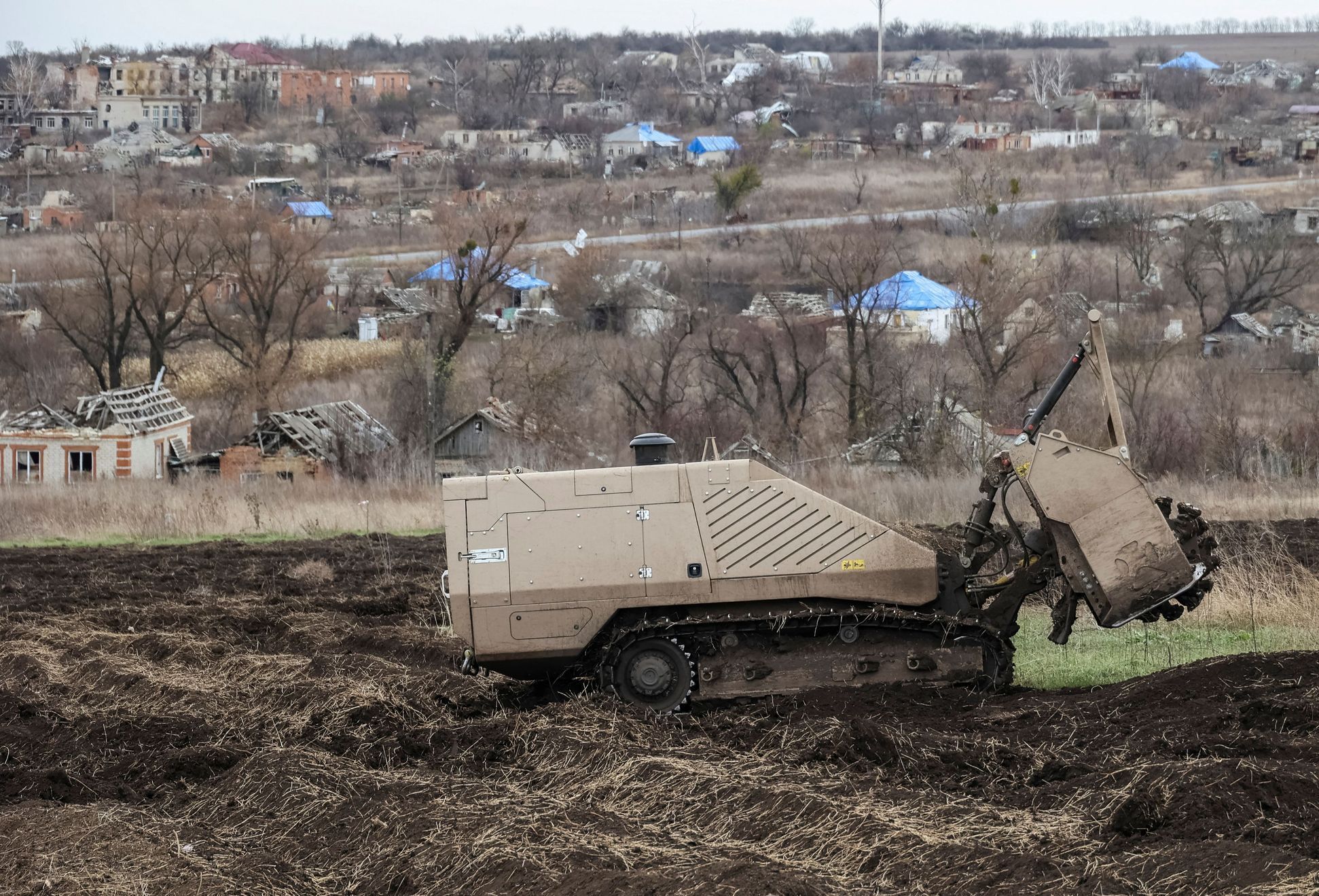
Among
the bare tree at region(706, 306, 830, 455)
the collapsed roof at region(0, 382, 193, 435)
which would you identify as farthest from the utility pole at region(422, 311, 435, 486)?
the bare tree at region(706, 306, 830, 455)

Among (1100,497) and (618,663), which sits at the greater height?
(1100,497)

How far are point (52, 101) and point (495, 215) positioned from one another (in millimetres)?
106366

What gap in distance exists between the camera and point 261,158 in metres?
113

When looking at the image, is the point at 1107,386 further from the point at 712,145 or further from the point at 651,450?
the point at 712,145

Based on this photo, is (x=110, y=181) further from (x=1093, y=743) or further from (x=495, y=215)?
(x=1093, y=743)

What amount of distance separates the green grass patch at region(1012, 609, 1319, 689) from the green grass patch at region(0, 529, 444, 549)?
13.3 m

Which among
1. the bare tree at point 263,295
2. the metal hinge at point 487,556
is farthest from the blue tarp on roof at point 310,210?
the metal hinge at point 487,556

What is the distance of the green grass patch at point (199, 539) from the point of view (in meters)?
25.8

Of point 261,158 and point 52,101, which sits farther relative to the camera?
point 52,101

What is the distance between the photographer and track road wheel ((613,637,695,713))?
12219mm

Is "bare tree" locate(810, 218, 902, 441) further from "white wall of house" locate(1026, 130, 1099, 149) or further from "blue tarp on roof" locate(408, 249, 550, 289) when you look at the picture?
"white wall of house" locate(1026, 130, 1099, 149)

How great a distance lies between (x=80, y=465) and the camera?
143ft

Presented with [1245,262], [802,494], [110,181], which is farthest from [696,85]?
[802,494]

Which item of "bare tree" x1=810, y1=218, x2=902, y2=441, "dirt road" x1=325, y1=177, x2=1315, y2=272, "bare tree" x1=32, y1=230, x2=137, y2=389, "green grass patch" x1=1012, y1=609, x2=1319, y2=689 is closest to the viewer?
"green grass patch" x1=1012, y1=609, x2=1319, y2=689
